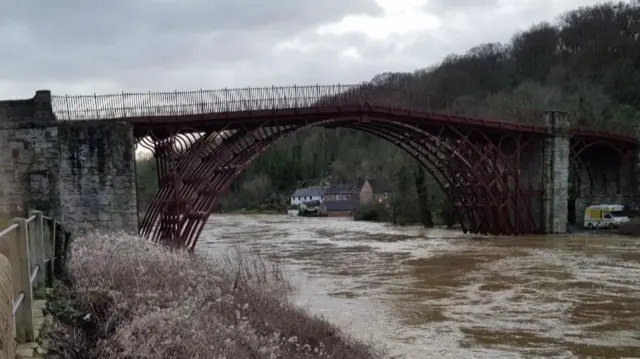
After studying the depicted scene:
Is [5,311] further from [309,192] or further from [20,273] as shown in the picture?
[309,192]

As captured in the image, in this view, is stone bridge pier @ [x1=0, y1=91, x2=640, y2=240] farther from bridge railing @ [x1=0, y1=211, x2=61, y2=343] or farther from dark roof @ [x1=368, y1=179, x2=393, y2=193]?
dark roof @ [x1=368, y1=179, x2=393, y2=193]

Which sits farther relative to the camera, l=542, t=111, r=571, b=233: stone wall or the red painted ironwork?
l=542, t=111, r=571, b=233: stone wall

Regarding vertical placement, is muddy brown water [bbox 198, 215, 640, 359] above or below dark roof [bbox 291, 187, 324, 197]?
below

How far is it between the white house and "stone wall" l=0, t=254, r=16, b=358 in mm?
74087

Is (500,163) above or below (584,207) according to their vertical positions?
above

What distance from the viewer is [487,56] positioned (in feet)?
295

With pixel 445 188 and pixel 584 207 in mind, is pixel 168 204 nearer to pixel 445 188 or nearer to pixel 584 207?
pixel 445 188

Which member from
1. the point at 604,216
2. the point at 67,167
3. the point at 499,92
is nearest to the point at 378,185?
the point at 499,92

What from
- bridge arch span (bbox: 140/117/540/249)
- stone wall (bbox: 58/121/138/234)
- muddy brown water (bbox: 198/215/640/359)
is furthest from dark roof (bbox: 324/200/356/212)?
stone wall (bbox: 58/121/138/234)

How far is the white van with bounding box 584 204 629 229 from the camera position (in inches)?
1454

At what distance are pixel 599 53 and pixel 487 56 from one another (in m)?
23.0

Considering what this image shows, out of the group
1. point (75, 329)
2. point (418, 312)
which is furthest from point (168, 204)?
point (75, 329)

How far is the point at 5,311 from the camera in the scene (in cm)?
372

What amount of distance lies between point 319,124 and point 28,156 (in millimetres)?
12361
